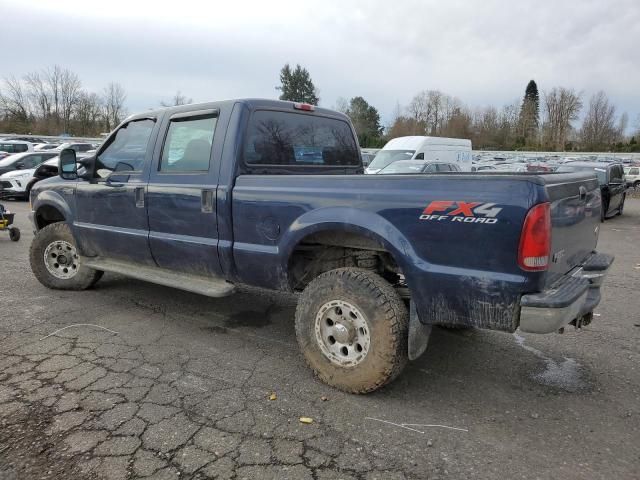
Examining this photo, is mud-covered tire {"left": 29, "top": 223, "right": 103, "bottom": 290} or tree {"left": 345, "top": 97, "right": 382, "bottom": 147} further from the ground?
tree {"left": 345, "top": 97, "right": 382, "bottom": 147}

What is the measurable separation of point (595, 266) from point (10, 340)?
15.5ft

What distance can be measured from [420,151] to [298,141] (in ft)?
52.4

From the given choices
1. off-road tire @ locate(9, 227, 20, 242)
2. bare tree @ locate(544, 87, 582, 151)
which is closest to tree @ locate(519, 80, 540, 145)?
bare tree @ locate(544, 87, 582, 151)

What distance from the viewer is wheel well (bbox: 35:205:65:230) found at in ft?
18.8

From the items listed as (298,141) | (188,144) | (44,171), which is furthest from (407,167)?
(188,144)

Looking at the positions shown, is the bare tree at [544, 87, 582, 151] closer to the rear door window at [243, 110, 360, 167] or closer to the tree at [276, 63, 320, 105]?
the tree at [276, 63, 320, 105]

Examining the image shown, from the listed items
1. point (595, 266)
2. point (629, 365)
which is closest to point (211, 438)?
point (595, 266)

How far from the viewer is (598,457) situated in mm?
2701

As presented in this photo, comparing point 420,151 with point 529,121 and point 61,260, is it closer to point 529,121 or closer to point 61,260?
point 61,260

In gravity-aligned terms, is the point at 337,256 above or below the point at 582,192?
below

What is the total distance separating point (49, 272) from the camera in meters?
5.69

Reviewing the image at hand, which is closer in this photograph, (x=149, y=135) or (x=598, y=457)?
(x=598, y=457)

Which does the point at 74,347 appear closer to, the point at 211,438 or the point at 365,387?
the point at 211,438

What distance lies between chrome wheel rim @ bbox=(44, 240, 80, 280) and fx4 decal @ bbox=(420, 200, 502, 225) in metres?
4.37
